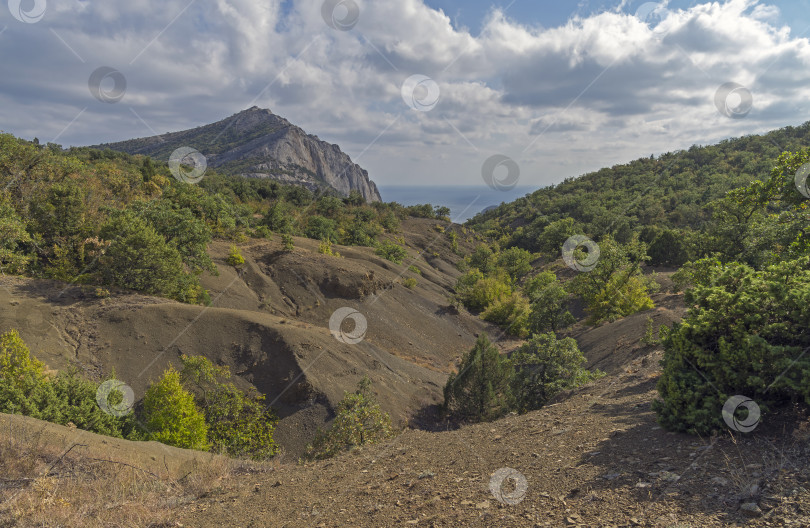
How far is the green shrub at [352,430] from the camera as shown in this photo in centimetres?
1056

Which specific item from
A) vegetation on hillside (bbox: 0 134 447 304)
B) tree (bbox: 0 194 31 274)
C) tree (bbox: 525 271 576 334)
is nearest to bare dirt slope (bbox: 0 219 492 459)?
vegetation on hillside (bbox: 0 134 447 304)

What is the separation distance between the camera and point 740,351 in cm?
569

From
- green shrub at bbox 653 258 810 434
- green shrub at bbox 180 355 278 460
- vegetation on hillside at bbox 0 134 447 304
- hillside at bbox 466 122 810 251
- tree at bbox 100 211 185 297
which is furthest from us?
hillside at bbox 466 122 810 251

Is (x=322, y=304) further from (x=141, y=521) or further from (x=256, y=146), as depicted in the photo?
(x=256, y=146)

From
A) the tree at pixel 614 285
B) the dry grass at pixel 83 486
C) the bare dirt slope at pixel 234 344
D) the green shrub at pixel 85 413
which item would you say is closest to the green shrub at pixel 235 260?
the bare dirt slope at pixel 234 344

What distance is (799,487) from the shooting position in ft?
13.4

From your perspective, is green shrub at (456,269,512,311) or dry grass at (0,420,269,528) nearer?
dry grass at (0,420,269,528)


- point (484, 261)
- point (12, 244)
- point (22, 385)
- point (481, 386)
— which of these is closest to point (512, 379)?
point (481, 386)

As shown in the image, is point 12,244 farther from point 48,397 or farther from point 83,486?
point 83,486

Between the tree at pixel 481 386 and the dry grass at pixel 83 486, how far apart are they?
8934mm

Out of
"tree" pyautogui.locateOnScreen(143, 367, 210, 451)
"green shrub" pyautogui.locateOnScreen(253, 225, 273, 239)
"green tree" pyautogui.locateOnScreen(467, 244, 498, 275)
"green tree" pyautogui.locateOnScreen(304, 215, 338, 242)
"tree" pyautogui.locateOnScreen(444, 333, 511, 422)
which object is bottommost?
"tree" pyautogui.locateOnScreen(444, 333, 511, 422)

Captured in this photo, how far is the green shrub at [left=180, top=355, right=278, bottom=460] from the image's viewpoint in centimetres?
1217

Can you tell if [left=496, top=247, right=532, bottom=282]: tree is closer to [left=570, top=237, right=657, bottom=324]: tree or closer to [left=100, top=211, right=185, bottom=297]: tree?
[left=570, top=237, right=657, bottom=324]: tree

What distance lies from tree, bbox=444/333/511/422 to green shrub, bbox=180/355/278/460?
680 centimetres
